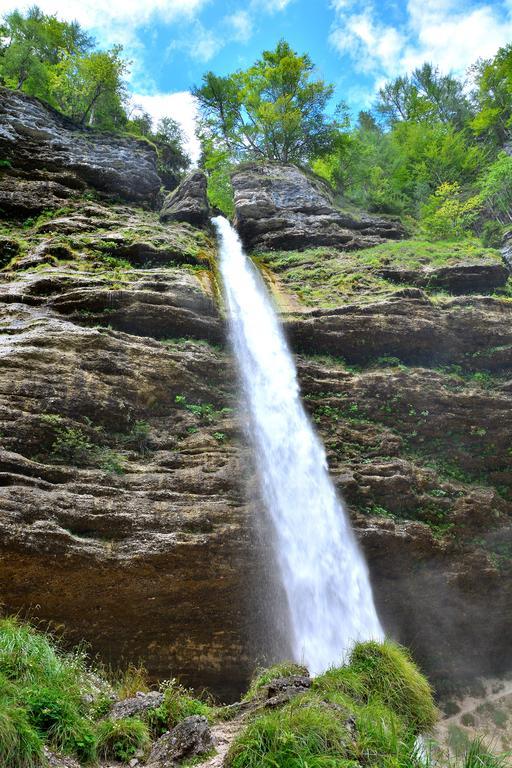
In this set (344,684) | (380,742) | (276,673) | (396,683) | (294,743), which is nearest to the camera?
(294,743)

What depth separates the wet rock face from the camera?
51.1 feet

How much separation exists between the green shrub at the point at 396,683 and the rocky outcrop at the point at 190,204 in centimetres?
1531

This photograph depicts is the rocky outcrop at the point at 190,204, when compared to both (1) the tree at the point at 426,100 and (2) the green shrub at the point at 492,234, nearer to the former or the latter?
(2) the green shrub at the point at 492,234

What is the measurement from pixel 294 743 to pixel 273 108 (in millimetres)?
25951

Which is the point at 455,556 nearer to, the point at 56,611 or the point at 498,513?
the point at 498,513

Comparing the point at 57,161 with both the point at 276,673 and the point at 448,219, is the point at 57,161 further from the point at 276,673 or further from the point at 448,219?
the point at 276,673

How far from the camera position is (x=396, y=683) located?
6012mm

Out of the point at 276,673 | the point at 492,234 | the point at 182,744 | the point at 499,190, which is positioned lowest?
the point at 276,673

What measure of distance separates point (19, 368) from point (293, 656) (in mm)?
7435

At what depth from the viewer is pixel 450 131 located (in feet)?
86.5

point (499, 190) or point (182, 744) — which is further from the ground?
point (499, 190)

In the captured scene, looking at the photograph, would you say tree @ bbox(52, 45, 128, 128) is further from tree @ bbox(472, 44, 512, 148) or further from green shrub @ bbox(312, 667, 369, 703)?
green shrub @ bbox(312, 667, 369, 703)

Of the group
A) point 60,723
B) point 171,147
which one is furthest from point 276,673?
point 171,147

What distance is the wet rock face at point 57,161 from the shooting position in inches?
613
